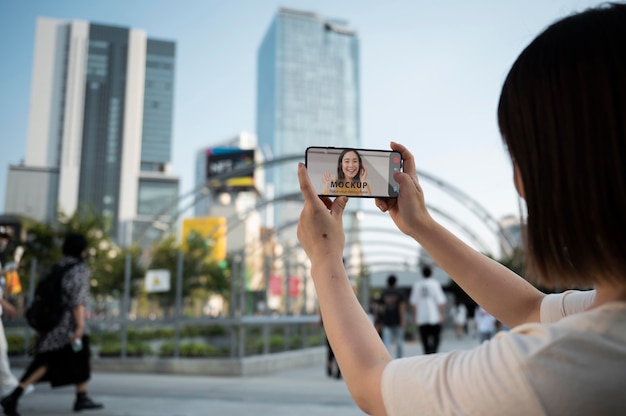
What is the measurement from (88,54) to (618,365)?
497ft

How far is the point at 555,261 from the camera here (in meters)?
1.02

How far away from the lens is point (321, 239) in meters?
1.27

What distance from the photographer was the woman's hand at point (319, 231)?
1260 millimetres

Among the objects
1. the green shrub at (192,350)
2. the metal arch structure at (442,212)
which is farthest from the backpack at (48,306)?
the metal arch structure at (442,212)

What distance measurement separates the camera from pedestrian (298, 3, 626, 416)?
0.86m

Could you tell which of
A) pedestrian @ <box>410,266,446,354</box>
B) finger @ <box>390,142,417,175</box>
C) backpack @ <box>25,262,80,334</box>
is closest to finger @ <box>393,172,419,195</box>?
finger @ <box>390,142,417,175</box>

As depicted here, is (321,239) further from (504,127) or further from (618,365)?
(618,365)

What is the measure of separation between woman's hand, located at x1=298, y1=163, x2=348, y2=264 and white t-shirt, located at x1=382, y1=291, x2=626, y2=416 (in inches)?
14.7

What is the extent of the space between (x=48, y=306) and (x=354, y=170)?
6104mm

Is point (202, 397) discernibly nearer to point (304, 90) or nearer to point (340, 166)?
point (340, 166)

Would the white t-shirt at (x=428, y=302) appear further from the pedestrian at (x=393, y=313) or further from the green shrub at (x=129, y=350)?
the green shrub at (x=129, y=350)

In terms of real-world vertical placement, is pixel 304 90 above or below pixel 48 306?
above

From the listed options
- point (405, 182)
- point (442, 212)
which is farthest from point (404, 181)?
point (442, 212)

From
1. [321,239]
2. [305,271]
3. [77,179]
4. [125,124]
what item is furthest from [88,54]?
[321,239]
